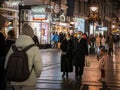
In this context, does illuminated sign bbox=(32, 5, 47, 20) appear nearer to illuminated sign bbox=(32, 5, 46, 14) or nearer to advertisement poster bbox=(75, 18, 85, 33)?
illuminated sign bbox=(32, 5, 46, 14)

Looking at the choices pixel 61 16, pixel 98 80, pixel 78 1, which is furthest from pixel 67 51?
pixel 78 1

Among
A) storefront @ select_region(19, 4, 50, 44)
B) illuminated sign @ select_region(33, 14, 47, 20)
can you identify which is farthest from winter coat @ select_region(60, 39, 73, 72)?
illuminated sign @ select_region(33, 14, 47, 20)

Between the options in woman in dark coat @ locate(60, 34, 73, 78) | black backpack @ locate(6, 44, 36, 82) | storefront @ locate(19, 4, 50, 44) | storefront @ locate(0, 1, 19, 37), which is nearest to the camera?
black backpack @ locate(6, 44, 36, 82)

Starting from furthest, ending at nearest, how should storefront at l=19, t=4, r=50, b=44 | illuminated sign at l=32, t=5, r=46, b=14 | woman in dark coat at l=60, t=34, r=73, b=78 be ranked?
storefront at l=19, t=4, r=50, b=44 → illuminated sign at l=32, t=5, r=46, b=14 → woman in dark coat at l=60, t=34, r=73, b=78

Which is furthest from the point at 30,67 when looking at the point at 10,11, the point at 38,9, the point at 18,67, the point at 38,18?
the point at 38,9

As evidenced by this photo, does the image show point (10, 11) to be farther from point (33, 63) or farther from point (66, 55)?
point (33, 63)

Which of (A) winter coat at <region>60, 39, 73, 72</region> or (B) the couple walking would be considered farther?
(A) winter coat at <region>60, 39, 73, 72</region>

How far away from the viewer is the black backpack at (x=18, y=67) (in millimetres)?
6848

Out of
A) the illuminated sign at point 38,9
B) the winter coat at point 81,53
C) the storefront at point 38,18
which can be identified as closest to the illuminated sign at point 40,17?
the storefront at point 38,18

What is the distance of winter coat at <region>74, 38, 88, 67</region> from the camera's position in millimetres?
17375

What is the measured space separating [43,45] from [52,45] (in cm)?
219

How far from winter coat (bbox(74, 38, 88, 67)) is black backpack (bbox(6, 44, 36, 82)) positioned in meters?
10.5

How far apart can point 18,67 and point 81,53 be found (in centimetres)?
1082

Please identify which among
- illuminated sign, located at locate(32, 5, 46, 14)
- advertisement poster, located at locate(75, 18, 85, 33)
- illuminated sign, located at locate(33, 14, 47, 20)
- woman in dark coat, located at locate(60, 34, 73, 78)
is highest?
illuminated sign, located at locate(32, 5, 46, 14)
